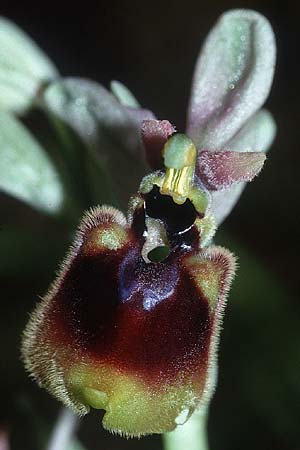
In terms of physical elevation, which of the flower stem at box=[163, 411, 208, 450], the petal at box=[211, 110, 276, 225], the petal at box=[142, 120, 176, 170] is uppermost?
the petal at box=[142, 120, 176, 170]

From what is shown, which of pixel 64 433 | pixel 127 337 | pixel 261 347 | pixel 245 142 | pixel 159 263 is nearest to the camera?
pixel 127 337

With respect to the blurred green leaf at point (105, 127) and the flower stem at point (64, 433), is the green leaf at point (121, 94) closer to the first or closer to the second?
the blurred green leaf at point (105, 127)

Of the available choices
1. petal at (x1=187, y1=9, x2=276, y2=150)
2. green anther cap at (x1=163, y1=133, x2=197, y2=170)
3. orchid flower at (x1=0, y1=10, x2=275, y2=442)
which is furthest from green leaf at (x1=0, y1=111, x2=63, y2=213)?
green anther cap at (x1=163, y1=133, x2=197, y2=170)

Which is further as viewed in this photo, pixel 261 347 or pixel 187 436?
pixel 261 347

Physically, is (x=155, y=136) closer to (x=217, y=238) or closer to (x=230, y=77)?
(x=230, y=77)

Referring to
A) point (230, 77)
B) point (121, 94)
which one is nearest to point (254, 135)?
point (230, 77)

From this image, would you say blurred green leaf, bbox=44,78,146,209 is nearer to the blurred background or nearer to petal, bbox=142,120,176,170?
petal, bbox=142,120,176,170
